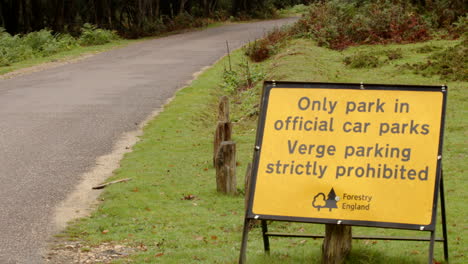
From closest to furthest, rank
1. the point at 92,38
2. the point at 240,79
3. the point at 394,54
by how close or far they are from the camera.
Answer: the point at 240,79 → the point at 394,54 → the point at 92,38

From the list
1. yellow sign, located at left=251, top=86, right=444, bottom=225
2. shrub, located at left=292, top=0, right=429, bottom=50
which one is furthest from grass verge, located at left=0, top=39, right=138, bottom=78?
yellow sign, located at left=251, top=86, right=444, bottom=225

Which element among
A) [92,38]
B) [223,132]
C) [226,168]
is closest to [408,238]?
[226,168]

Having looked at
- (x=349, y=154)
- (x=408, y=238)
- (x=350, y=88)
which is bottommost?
(x=408, y=238)

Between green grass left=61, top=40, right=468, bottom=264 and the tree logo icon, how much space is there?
86 cm

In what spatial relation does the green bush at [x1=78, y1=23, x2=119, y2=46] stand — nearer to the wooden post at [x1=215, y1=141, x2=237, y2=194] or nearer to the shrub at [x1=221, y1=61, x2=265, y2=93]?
the shrub at [x1=221, y1=61, x2=265, y2=93]

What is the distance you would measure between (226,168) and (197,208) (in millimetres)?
851

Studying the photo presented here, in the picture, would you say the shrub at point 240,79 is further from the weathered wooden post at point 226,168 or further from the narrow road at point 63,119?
the weathered wooden post at point 226,168

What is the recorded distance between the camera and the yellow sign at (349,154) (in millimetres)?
5973

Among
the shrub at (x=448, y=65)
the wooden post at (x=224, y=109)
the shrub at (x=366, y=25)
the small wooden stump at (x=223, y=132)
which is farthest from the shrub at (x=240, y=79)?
the small wooden stump at (x=223, y=132)

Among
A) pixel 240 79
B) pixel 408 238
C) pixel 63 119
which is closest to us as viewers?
pixel 408 238

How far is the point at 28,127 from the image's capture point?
1505 cm

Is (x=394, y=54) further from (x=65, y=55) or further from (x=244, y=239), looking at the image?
(x=244, y=239)

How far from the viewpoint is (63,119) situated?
16.0 meters

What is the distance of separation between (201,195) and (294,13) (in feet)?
167
